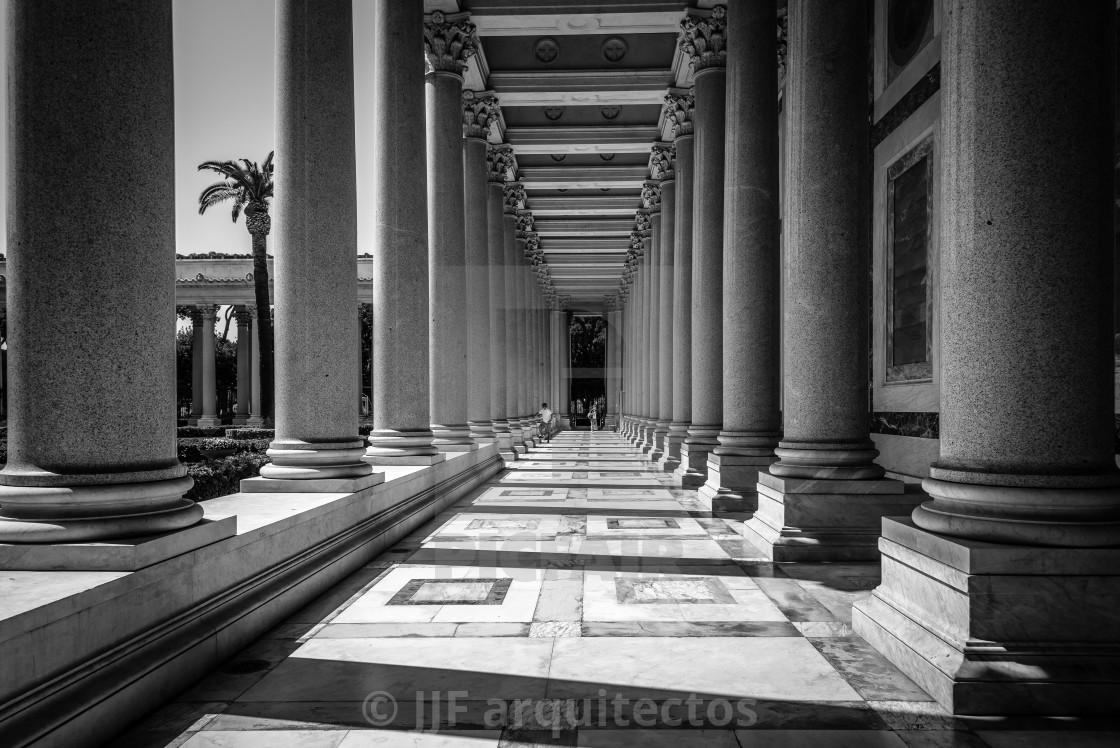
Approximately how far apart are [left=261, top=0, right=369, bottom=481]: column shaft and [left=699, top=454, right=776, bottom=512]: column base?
1311 centimetres

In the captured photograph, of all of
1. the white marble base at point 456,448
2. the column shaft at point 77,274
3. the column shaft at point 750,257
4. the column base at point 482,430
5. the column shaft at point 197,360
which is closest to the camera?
the column shaft at point 77,274

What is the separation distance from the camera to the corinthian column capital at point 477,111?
51688 millimetres

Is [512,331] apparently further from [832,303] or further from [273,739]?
[273,739]

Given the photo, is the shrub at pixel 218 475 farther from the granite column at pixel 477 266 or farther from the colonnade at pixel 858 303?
the colonnade at pixel 858 303

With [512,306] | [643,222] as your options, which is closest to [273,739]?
[512,306]

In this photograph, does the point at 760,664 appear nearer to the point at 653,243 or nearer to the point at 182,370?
the point at 653,243

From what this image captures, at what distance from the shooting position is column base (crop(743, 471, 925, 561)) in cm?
1964

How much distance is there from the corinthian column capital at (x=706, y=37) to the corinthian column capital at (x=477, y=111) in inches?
647

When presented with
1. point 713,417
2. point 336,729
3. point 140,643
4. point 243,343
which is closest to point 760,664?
point 336,729

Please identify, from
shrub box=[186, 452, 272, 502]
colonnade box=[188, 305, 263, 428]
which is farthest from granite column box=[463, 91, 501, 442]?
colonnade box=[188, 305, 263, 428]

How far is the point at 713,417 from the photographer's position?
3619 cm

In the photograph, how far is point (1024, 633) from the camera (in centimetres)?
1077

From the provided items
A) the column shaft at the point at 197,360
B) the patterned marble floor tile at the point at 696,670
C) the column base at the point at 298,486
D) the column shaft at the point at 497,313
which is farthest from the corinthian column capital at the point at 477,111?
the column shaft at the point at 197,360

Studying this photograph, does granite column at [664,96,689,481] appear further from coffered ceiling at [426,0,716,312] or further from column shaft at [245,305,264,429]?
column shaft at [245,305,264,429]
